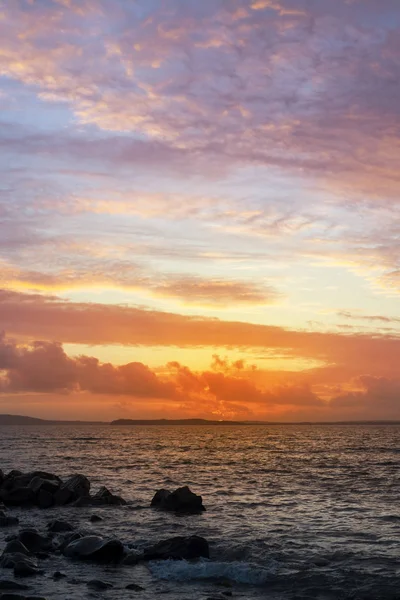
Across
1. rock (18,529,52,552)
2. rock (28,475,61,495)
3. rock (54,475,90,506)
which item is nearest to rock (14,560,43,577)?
rock (18,529,52,552)

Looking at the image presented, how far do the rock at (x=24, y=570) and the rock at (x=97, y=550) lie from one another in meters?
2.54

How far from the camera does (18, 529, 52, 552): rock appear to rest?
24969 millimetres

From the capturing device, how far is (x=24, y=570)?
68.0 feet

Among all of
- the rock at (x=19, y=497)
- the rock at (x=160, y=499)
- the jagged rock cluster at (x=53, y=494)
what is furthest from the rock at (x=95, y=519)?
the rock at (x=19, y=497)

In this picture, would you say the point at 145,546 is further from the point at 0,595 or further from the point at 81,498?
the point at 81,498

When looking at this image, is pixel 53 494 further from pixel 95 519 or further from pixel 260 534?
pixel 260 534

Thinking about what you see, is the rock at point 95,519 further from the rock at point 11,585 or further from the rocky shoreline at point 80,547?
the rock at point 11,585

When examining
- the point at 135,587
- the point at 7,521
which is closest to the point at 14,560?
the point at 135,587

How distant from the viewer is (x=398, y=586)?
19.8 m

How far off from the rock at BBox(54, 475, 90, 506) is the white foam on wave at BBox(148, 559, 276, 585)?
18473 mm

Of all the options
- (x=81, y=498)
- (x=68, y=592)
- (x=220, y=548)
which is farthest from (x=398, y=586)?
(x=81, y=498)

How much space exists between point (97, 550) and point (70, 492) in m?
17.8

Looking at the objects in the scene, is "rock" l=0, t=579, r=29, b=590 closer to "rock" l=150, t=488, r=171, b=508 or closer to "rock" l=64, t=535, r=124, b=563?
"rock" l=64, t=535, r=124, b=563

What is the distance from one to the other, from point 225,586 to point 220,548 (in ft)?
18.6
